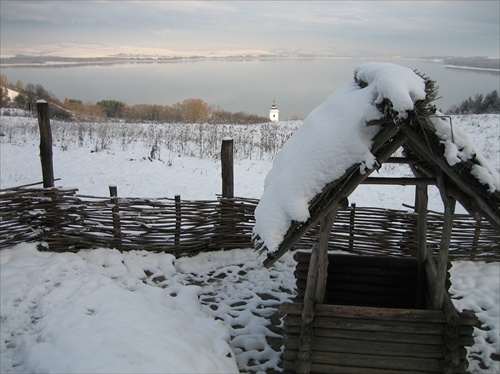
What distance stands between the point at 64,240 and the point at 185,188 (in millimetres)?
3348

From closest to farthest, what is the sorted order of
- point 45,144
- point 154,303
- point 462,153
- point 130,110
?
point 462,153 < point 154,303 < point 45,144 < point 130,110

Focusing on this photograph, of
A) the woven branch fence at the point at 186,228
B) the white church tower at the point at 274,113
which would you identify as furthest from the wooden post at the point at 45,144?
the white church tower at the point at 274,113

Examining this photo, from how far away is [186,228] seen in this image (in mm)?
6273

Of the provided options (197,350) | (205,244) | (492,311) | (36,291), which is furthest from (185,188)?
(492,311)

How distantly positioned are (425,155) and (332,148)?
0.62 metres

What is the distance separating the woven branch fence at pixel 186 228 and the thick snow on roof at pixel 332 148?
3095mm

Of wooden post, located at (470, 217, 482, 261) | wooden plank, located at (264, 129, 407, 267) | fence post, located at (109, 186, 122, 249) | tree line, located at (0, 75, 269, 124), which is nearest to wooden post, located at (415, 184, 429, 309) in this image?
wooden plank, located at (264, 129, 407, 267)

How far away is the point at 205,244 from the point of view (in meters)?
6.27

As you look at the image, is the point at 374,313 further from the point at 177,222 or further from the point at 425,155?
the point at 177,222

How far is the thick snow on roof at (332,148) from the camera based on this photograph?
2.51m

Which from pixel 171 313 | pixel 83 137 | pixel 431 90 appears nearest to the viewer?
pixel 431 90

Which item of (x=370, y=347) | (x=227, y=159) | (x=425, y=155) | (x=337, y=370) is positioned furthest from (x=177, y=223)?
(x=425, y=155)

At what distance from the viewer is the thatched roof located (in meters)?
2.49

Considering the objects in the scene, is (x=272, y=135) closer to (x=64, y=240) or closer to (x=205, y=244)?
(x=205, y=244)
